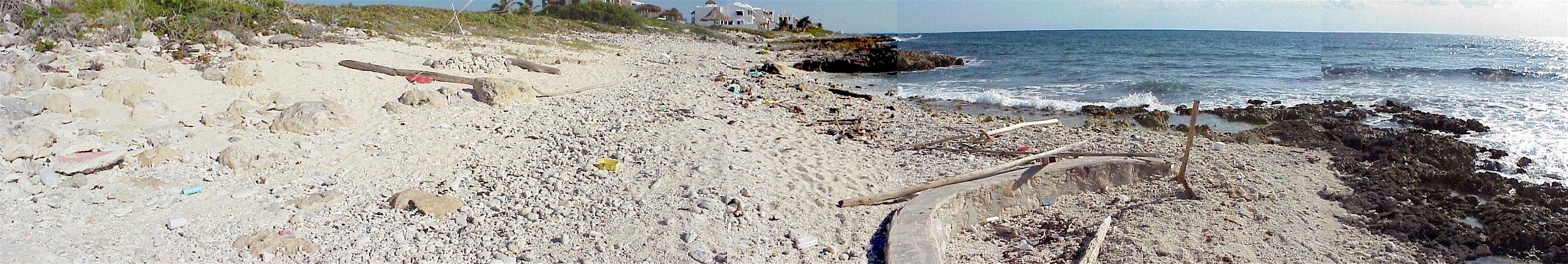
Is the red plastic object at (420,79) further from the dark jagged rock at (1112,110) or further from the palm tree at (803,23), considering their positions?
the palm tree at (803,23)

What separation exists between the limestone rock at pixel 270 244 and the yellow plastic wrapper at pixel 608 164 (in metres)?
2.12

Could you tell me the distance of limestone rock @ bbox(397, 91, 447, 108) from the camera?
7.60 meters

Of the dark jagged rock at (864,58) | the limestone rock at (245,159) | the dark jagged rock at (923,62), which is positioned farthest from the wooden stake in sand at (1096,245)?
the dark jagged rock at (923,62)

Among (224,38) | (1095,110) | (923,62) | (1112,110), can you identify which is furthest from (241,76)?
(923,62)

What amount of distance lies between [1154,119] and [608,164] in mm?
8085

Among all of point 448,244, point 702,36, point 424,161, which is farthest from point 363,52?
point 702,36

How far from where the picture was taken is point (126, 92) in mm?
6402

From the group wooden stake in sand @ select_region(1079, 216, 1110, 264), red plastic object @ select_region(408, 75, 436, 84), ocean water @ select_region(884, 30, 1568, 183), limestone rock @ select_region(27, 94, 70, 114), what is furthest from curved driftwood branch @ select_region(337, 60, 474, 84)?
ocean water @ select_region(884, 30, 1568, 183)

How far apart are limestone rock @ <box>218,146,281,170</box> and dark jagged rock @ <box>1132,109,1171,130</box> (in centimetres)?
969

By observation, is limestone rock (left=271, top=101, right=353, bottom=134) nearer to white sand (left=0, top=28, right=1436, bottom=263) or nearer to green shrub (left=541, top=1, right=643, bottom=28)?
white sand (left=0, top=28, right=1436, bottom=263)

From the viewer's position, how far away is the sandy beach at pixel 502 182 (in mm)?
4047

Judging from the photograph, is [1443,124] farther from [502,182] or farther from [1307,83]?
[502,182]

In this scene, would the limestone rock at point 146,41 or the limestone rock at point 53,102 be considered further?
the limestone rock at point 146,41

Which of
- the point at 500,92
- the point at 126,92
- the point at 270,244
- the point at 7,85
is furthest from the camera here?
the point at 500,92
